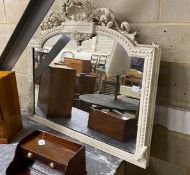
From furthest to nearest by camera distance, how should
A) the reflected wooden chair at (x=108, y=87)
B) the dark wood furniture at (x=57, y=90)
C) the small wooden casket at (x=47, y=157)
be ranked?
the dark wood furniture at (x=57, y=90)
the reflected wooden chair at (x=108, y=87)
the small wooden casket at (x=47, y=157)

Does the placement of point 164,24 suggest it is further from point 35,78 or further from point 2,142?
point 2,142

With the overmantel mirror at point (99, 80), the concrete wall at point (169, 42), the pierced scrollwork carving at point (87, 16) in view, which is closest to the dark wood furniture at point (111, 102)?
the overmantel mirror at point (99, 80)

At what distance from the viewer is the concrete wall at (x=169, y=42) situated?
0.77 metres

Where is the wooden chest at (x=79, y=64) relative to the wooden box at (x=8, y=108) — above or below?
above

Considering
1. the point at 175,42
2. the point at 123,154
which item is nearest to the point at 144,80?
the point at 175,42

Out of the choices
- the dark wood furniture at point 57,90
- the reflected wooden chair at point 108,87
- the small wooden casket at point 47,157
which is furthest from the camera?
the dark wood furniture at point 57,90

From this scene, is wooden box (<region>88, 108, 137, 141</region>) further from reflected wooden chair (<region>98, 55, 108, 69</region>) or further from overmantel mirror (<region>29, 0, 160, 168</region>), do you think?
reflected wooden chair (<region>98, 55, 108, 69</region>)

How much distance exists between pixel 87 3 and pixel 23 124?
684 mm

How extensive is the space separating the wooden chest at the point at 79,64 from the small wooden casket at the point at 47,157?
0.31 m

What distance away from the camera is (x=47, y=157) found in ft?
2.56

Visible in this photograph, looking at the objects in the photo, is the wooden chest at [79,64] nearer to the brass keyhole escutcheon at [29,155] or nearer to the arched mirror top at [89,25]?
the arched mirror top at [89,25]

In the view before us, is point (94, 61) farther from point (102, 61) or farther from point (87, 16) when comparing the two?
point (87, 16)

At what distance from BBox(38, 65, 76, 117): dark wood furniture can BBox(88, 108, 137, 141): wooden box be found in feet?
0.47

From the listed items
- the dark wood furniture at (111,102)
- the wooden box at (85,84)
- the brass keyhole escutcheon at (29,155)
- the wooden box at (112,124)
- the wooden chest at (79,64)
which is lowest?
the brass keyhole escutcheon at (29,155)
